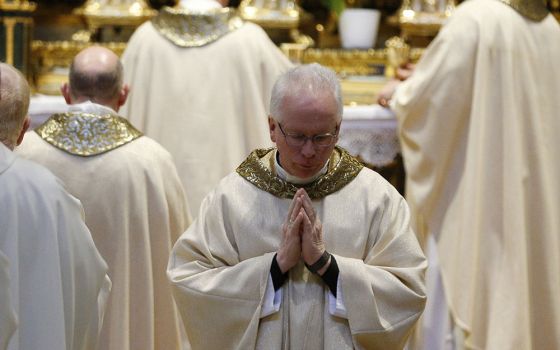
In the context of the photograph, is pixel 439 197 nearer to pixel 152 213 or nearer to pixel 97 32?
pixel 152 213

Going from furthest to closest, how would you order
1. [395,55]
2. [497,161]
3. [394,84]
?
1. [395,55]
2. [394,84]
3. [497,161]

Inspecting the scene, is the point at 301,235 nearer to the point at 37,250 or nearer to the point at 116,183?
the point at 37,250

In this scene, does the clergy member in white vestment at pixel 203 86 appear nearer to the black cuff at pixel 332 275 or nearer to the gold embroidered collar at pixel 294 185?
the gold embroidered collar at pixel 294 185

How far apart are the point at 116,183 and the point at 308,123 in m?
1.31

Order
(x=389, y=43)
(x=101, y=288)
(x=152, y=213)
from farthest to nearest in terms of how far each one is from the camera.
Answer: (x=389, y=43) < (x=152, y=213) < (x=101, y=288)

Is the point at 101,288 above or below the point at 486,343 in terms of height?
above

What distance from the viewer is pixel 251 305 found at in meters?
3.62

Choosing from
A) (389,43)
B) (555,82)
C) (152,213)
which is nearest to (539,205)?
(555,82)

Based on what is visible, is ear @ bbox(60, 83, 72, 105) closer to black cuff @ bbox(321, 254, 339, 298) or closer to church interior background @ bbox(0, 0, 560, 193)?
black cuff @ bbox(321, 254, 339, 298)

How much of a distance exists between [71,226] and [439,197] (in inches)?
115

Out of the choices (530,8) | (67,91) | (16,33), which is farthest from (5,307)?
(16,33)

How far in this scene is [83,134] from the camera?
4.60 metres

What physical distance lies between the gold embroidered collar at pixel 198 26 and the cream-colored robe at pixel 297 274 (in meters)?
2.45

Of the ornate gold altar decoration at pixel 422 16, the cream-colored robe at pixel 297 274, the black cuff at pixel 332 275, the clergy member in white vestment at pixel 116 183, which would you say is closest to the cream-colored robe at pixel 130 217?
the clergy member in white vestment at pixel 116 183
